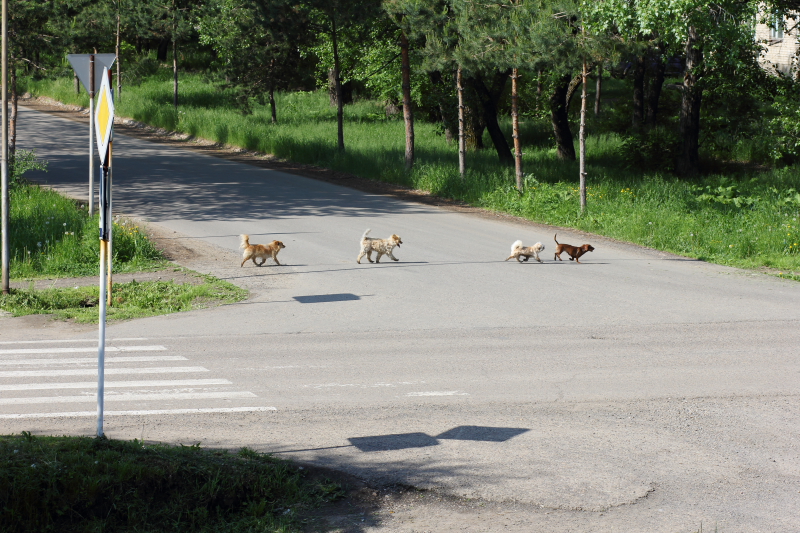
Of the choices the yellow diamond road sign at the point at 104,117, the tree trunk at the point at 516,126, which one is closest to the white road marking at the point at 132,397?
the yellow diamond road sign at the point at 104,117

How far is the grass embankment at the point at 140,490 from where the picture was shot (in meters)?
5.34

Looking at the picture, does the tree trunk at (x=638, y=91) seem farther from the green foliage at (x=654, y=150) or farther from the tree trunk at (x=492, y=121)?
the tree trunk at (x=492, y=121)

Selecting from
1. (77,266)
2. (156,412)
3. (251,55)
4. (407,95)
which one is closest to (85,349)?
(156,412)

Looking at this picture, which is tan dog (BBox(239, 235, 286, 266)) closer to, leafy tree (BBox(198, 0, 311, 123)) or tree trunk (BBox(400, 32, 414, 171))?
tree trunk (BBox(400, 32, 414, 171))

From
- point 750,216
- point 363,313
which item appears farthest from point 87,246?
point 750,216

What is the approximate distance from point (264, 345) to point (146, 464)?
4.75m

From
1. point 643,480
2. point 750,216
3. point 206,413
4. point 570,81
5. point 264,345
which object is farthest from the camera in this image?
point 570,81

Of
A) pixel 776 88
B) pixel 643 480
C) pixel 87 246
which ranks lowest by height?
pixel 643 480

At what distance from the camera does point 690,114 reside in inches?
1131

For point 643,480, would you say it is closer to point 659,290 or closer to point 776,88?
point 659,290

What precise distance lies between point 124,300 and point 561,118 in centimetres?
2311

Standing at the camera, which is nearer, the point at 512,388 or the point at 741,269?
the point at 512,388

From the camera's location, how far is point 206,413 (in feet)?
25.2

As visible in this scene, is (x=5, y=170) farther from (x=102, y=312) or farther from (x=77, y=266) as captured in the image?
(x=102, y=312)
